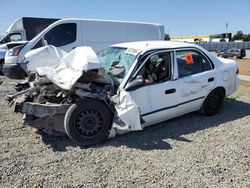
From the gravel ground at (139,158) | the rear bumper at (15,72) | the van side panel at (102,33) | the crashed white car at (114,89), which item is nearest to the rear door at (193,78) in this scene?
the crashed white car at (114,89)

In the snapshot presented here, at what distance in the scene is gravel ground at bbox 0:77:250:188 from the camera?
3201 mm

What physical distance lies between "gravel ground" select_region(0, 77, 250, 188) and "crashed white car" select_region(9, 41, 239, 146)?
0.93 ft

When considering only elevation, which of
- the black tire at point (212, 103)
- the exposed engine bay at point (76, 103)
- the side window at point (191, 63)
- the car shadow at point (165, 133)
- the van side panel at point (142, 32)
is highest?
the van side panel at point (142, 32)

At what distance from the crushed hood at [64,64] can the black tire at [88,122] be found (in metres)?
0.38

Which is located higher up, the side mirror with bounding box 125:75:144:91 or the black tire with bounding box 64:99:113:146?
the side mirror with bounding box 125:75:144:91

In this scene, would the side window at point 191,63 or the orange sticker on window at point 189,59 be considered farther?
the orange sticker on window at point 189,59

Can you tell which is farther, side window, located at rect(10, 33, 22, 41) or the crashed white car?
side window, located at rect(10, 33, 22, 41)

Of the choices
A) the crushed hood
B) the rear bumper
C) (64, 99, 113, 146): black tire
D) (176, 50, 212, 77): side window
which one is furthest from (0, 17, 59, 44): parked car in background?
(64, 99, 113, 146): black tire

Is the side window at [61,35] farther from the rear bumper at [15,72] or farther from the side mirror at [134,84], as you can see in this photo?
the side mirror at [134,84]

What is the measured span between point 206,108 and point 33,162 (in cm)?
351

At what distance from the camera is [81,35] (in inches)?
408

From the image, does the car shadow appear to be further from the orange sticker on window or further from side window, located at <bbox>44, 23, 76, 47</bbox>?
side window, located at <bbox>44, 23, 76, 47</bbox>

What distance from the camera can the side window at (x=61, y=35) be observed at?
970cm

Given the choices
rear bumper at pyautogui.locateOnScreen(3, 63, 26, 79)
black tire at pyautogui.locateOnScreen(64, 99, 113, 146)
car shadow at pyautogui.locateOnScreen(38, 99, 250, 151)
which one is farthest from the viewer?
rear bumper at pyautogui.locateOnScreen(3, 63, 26, 79)
